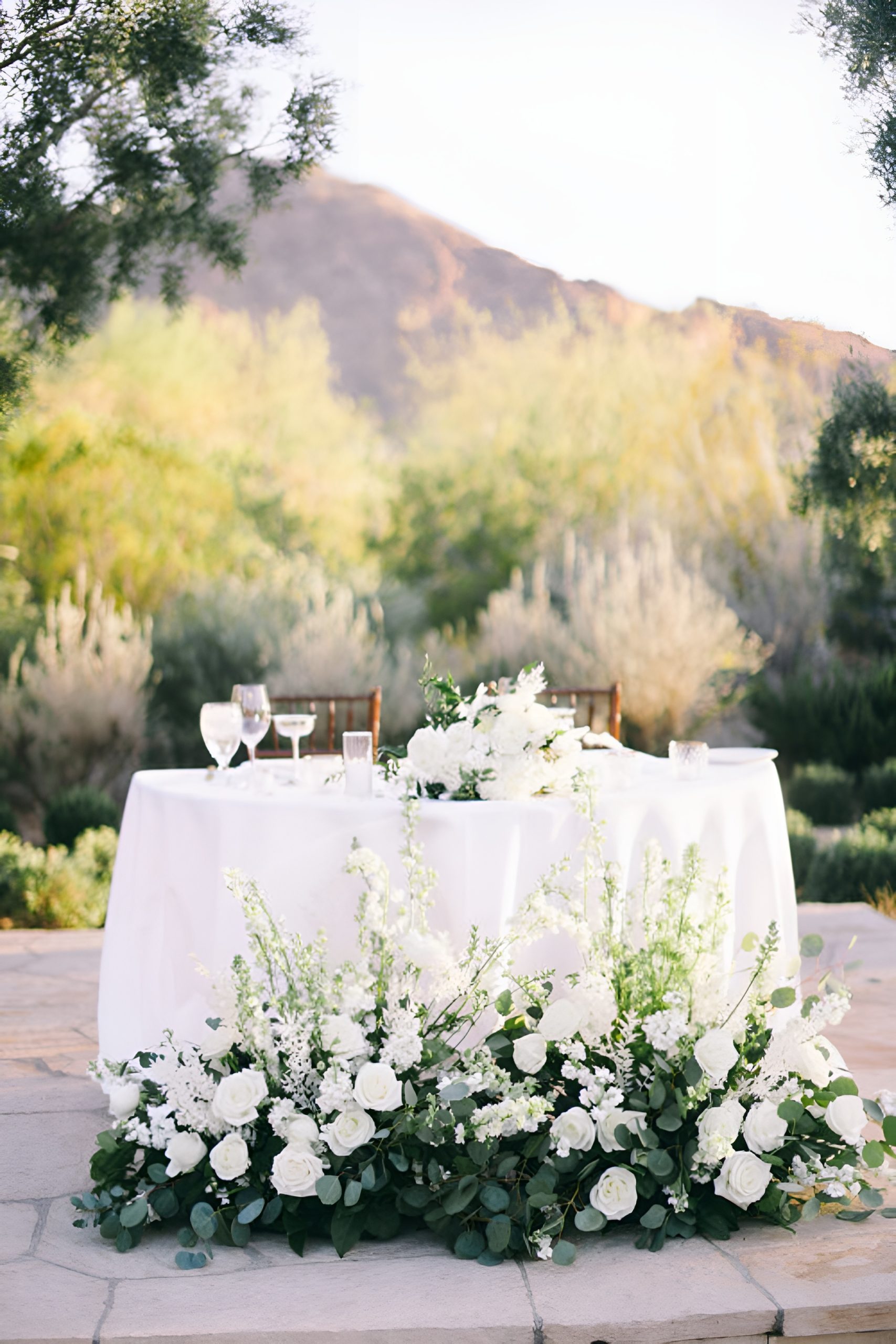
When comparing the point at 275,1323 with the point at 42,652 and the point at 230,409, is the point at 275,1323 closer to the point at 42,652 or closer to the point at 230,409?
the point at 42,652

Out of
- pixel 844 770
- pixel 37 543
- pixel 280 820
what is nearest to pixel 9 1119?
pixel 280 820

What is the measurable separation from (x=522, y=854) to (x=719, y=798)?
48 centimetres

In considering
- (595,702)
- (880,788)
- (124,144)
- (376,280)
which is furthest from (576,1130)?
(376,280)

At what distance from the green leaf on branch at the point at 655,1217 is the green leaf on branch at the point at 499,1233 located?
0.22 metres

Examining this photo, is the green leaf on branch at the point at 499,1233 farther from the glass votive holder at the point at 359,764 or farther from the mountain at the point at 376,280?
the mountain at the point at 376,280

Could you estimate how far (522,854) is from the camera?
2.32 meters

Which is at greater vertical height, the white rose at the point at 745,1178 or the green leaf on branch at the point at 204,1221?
the white rose at the point at 745,1178

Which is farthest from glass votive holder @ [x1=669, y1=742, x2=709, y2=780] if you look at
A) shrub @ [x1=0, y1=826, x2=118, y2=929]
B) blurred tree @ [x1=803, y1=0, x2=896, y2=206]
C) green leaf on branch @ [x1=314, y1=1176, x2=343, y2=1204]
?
blurred tree @ [x1=803, y1=0, x2=896, y2=206]

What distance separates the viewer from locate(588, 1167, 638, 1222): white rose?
2.05 meters

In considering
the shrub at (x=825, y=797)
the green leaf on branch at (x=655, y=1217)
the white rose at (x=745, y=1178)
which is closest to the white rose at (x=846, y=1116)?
the white rose at (x=745, y=1178)

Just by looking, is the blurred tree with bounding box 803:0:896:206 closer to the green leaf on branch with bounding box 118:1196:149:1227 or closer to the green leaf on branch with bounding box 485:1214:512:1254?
the green leaf on branch with bounding box 485:1214:512:1254

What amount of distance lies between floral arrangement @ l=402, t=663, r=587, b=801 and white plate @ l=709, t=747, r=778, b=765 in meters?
0.51

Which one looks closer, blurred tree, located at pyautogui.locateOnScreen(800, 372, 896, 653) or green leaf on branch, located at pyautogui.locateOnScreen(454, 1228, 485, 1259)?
green leaf on branch, located at pyautogui.locateOnScreen(454, 1228, 485, 1259)

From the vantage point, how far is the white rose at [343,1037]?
2064mm
